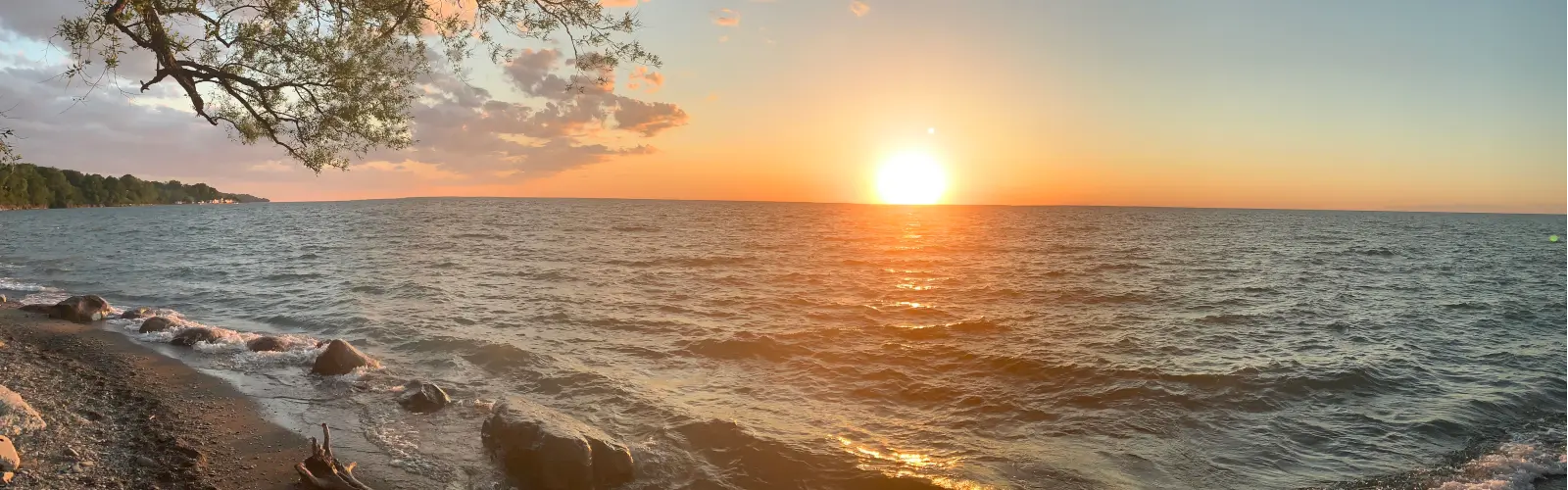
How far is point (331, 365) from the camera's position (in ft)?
55.2

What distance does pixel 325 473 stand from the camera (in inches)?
394

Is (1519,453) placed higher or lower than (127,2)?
lower

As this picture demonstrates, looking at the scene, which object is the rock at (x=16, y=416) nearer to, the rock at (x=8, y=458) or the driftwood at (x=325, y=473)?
the rock at (x=8, y=458)

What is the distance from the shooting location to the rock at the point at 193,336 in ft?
63.3

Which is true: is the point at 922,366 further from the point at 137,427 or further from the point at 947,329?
the point at 137,427

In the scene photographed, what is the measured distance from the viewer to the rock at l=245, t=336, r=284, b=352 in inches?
748

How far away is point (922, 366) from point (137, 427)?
1651 centimetres

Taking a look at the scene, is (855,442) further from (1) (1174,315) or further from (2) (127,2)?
(1) (1174,315)

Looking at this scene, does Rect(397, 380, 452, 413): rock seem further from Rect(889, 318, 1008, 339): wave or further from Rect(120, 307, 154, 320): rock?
Rect(120, 307, 154, 320): rock

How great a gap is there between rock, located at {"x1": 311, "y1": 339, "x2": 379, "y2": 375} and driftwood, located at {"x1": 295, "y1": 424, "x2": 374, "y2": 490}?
7522 mm

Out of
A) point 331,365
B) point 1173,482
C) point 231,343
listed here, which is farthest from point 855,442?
point 231,343

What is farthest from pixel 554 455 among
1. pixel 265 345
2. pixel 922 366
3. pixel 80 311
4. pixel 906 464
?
pixel 80 311

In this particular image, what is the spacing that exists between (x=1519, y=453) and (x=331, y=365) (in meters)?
25.4

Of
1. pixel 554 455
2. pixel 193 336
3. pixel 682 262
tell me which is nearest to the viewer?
pixel 554 455
